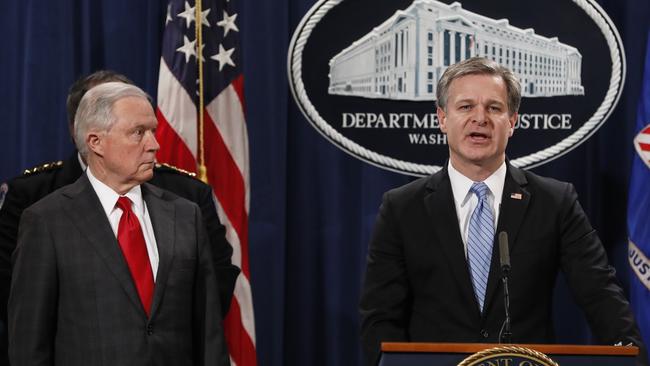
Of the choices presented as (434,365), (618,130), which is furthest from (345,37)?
(434,365)

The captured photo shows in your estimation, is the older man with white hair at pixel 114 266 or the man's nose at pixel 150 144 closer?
the older man with white hair at pixel 114 266

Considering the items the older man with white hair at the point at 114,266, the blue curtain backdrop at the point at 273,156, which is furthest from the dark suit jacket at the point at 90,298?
the blue curtain backdrop at the point at 273,156

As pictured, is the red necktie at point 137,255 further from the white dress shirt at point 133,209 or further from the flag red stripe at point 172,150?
the flag red stripe at point 172,150

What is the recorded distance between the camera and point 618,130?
459 centimetres

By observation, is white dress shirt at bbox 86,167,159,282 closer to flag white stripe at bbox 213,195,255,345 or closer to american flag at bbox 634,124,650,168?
flag white stripe at bbox 213,195,255,345

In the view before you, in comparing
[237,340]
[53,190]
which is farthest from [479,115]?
[237,340]

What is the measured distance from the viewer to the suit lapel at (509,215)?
2.73m

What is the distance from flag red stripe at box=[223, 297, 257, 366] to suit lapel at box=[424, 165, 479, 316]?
158 cm

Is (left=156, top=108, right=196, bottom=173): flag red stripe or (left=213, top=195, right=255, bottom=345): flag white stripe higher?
(left=156, top=108, right=196, bottom=173): flag red stripe

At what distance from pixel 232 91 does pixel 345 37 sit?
67 centimetres

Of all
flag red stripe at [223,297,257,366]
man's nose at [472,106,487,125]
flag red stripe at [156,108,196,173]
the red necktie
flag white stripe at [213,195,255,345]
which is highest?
man's nose at [472,106,487,125]

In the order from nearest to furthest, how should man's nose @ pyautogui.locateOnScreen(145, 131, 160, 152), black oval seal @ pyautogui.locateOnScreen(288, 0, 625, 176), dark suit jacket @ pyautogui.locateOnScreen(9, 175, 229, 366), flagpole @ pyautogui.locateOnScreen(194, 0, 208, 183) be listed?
dark suit jacket @ pyautogui.locateOnScreen(9, 175, 229, 366), man's nose @ pyautogui.locateOnScreen(145, 131, 160, 152), flagpole @ pyautogui.locateOnScreen(194, 0, 208, 183), black oval seal @ pyautogui.locateOnScreen(288, 0, 625, 176)

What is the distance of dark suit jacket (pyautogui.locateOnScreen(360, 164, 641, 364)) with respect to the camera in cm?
273

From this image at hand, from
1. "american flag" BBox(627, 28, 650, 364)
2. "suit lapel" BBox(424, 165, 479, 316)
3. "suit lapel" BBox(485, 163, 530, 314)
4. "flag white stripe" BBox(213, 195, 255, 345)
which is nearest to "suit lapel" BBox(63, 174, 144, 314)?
"suit lapel" BBox(424, 165, 479, 316)
